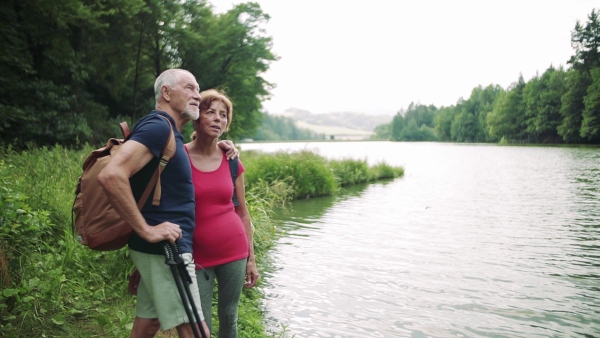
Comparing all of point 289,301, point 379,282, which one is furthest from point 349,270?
point 289,301

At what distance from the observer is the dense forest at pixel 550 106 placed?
2955 inches

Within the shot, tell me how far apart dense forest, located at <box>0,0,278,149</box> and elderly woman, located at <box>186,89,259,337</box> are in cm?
1020

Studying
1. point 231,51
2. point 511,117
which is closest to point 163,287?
point 231,51

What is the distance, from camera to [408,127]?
18425cm

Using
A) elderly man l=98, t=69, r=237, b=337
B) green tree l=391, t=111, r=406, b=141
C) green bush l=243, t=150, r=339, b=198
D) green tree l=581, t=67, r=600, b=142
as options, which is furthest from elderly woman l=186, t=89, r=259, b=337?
green tree l=391, t=111, r=406, b=141

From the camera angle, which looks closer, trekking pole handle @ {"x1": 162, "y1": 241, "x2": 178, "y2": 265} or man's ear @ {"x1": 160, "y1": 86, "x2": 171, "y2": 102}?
trekking pole handle @ {"x1": 162, "y1": 241, "x2": 178, "y2": 265}

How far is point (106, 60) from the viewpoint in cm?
2558

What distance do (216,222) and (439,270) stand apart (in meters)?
7.10

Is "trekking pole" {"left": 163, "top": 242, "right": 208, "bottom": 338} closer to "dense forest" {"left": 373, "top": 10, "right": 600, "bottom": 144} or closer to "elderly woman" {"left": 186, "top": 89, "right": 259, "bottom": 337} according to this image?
"elderly woman" {"left": 186, "top": 89, "right": 259, "bottom": 337}

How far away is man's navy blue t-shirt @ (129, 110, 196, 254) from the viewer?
2.35 meters

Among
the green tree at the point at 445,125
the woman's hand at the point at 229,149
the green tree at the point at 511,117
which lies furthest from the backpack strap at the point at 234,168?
the green tree at the point at 445,125

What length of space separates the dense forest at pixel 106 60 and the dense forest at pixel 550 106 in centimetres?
6264

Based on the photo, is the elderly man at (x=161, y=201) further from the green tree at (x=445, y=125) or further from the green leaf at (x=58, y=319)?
the green tree at (x=445, y=125)

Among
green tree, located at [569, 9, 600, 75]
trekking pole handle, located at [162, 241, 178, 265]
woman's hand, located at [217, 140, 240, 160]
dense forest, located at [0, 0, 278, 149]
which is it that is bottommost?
trekking pole handle, located at [162, 241, 178, 265]
